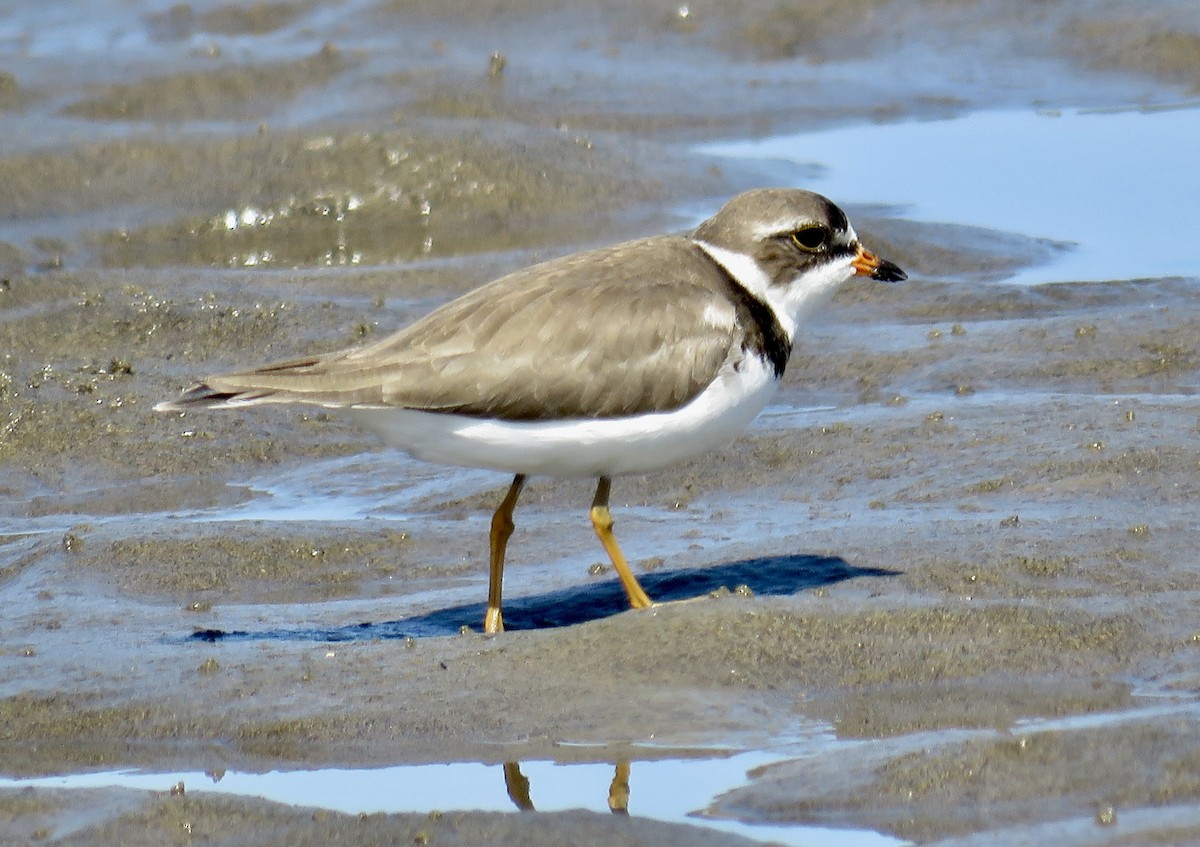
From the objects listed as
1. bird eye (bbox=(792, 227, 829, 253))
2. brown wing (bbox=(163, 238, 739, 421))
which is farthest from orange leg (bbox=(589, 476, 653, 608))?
bird eye (bbox=(792, 227, 829, 253))

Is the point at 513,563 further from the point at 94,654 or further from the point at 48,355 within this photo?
the point at 48,355

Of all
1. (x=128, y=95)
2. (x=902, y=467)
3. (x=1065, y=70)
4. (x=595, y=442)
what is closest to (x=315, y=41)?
(x=128, y=95)

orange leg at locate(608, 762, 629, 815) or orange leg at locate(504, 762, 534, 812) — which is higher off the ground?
orange leg at locate(608, 762, 629, 815)

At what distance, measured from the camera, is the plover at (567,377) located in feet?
21.9

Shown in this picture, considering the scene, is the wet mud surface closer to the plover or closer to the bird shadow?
the bird shadow

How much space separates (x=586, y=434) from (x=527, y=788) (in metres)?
1.69

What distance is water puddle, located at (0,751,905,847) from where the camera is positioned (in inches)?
204

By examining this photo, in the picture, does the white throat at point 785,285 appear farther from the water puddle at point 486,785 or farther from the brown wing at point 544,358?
the water puddle at point 486,785

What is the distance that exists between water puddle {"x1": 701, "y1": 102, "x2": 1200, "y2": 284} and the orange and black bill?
442cm

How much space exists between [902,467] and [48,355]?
518 centimetres

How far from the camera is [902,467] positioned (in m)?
8.50

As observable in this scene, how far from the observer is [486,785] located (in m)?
5.35

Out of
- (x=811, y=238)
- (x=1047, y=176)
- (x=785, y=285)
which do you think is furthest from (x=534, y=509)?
(x=1047, y=176)

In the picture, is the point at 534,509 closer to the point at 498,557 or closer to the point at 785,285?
the point at 498,557
